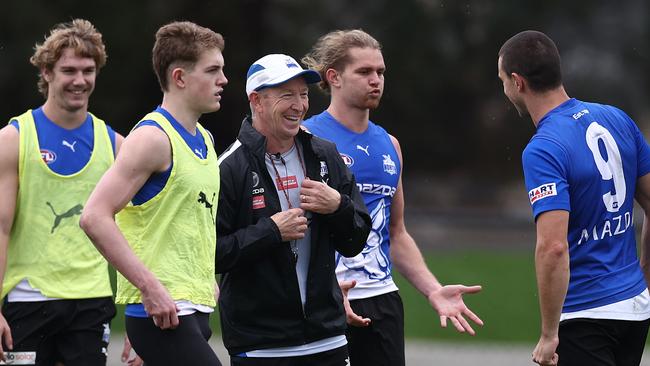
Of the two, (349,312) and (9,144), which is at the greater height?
(9,144)

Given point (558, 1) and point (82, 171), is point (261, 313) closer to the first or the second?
point (82, 171)

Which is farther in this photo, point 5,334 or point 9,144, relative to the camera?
point 9,144

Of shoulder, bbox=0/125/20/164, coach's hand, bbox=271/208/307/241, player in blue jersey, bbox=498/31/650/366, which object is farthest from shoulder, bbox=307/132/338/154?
shoulder, bbox=0/125/20/164

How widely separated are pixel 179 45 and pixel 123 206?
0.86 m

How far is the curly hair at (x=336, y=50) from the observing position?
674 cm

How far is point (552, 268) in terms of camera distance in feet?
16.9

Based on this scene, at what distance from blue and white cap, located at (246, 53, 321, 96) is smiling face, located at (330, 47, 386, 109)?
116cm

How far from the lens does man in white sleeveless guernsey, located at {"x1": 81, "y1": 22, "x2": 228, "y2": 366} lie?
4.85 m

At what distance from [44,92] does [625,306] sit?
359 centimetres

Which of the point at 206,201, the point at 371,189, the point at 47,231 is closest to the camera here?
the point at 206,201

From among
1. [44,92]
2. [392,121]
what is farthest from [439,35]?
[44,92]

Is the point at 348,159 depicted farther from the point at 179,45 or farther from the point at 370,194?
the point at 179,45

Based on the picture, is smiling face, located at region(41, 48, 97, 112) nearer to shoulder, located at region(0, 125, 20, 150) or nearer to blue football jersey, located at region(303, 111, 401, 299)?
shoulder, located at region(0, 125, 20, 150)

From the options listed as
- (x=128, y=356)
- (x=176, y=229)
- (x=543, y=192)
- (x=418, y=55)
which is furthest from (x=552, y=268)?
(x=418, y=55)
